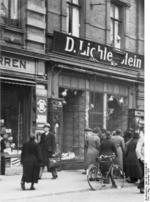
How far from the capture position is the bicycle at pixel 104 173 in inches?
365

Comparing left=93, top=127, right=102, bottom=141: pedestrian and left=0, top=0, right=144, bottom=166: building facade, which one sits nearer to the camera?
left=0, top=0, right=144, bottom=166: building facade

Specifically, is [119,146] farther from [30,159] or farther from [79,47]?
[79,47]

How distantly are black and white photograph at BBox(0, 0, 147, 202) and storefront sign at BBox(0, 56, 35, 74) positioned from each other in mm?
25

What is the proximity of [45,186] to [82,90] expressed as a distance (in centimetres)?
449

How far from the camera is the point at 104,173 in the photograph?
9.46 m

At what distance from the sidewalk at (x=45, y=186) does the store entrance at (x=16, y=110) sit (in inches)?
44.4

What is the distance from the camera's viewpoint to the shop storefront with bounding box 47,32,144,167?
12.4 metres

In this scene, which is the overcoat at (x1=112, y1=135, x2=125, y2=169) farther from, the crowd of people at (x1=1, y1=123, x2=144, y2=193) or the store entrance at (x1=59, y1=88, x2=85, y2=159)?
the store entrance at (x1=59, y1=88, x2=85, y2=159)

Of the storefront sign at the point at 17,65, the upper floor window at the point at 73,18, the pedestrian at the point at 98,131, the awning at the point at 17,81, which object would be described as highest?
the upper floor window at the point at 73,18

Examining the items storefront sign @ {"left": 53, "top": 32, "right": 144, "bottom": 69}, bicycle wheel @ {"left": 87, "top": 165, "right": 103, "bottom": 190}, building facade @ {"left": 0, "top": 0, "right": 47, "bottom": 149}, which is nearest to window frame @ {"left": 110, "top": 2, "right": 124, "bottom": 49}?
storefront sign @ {"left": 53, "top": 32, "right": 144, "bottom": 69}

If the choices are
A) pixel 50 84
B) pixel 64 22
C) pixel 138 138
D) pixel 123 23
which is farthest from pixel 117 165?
pixel 64 22

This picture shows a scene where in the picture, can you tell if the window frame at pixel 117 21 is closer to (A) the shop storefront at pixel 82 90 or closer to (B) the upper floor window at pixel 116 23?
(B) the upper floor window at pixel 116 23

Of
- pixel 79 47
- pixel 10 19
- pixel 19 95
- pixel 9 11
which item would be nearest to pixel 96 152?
pixel 19 95

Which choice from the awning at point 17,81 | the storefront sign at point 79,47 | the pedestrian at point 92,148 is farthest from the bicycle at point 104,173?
the storefront sign at point 79,47
